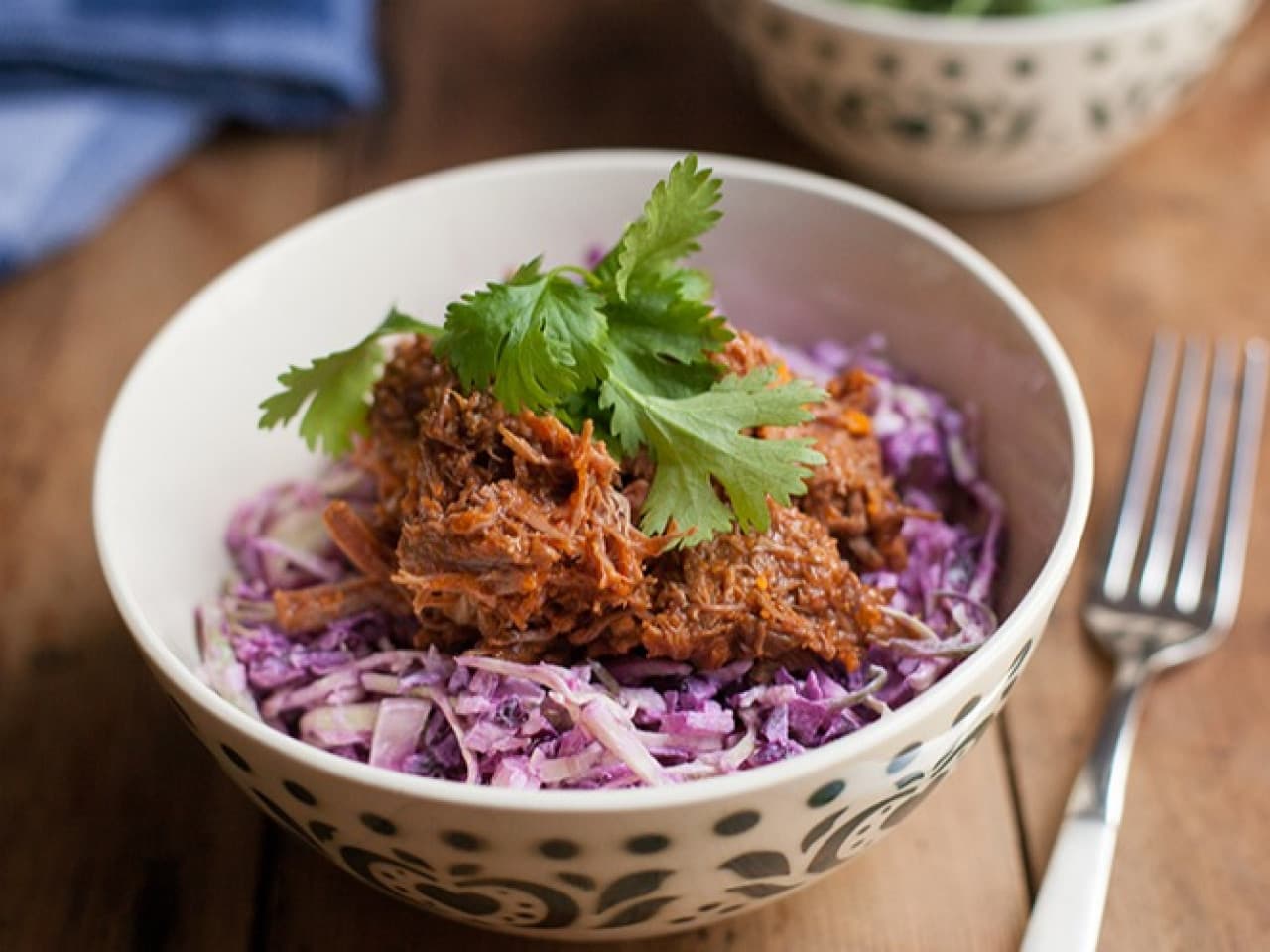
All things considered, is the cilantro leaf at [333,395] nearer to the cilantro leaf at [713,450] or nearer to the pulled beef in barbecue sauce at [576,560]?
the pulled beef in barbecue sauce at [576,560]

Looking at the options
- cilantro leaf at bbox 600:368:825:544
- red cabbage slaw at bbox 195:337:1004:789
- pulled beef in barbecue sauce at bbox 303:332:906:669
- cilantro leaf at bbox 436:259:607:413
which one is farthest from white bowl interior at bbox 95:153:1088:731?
cilantro leaf at bbox 436:259:607:413

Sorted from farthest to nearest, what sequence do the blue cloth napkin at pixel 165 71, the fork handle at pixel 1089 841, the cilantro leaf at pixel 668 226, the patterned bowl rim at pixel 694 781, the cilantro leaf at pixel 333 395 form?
the blue cloth napkin at pixel 165 71 < the cilantro leaf at pixel 333 395 < the cilantro leaf at pixel 668 226 < the fork handle at pixel 1089 841 < the patterned bowl rim at pixel 694 781

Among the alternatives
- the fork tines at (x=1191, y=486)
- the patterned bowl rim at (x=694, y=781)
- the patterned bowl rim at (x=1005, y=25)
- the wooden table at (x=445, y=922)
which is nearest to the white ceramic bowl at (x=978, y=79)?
the patterned bowl rim at (x=1005, y=25)

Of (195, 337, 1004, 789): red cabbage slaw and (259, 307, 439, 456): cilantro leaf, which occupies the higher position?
(259, 307, 439, 456): cilantro leaf

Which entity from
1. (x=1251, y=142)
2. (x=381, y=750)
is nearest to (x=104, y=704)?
(x=381, y=750)

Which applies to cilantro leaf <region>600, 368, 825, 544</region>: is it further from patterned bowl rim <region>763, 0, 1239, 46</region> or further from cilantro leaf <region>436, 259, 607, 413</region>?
patterned bowl rim <region>763, 0, 1239, 46</region>

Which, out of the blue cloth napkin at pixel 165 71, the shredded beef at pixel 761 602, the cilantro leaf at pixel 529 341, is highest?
the blue cloth napkin at pixel 165 71

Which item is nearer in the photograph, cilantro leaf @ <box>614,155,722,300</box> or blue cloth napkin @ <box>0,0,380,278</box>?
cilantro leaf @ <box>614,155,722,300</box>

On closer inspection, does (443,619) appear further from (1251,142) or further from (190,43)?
(1251,142)
